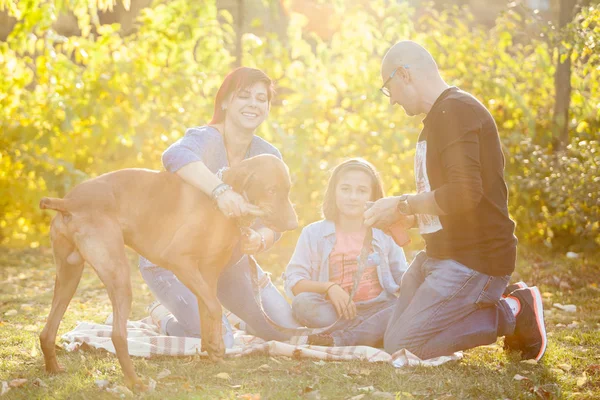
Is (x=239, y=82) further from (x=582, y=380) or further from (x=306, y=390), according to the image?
(x=582, y=380)

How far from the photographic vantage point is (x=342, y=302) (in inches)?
180

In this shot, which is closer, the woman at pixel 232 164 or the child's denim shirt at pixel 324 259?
the woman at pixel 232 164

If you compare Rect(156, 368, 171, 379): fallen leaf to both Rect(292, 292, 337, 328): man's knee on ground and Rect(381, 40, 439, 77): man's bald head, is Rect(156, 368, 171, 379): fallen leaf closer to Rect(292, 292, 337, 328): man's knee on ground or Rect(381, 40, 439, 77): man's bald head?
Rect(292, 292, 337, 328): man's knee on ground

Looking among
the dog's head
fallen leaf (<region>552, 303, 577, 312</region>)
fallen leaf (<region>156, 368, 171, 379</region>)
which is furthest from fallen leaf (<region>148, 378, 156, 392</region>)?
fallen leaf (<region>552, 303, 577, 312</region>)

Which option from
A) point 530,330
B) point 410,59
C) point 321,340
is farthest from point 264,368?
point 410,59

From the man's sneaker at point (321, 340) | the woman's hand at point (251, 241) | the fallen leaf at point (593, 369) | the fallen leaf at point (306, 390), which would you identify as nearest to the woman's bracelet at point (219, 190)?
the woman's hand at point (251, 241)

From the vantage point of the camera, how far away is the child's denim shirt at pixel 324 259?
16.0ft

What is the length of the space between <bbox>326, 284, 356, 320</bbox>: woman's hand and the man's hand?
66 centimetres

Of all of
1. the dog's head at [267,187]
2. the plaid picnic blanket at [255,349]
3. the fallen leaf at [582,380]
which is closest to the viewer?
the fallen leaf at [582,380]

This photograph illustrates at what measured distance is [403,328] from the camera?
13.8 feet

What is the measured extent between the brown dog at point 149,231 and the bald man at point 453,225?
73cm

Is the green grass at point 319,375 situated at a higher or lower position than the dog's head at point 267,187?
lower

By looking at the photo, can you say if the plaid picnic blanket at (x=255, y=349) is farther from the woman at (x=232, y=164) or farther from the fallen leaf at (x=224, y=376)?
the fallen leaf at (x=224, y=376)

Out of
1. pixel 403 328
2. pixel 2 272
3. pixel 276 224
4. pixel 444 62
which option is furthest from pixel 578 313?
pixel 2 272
